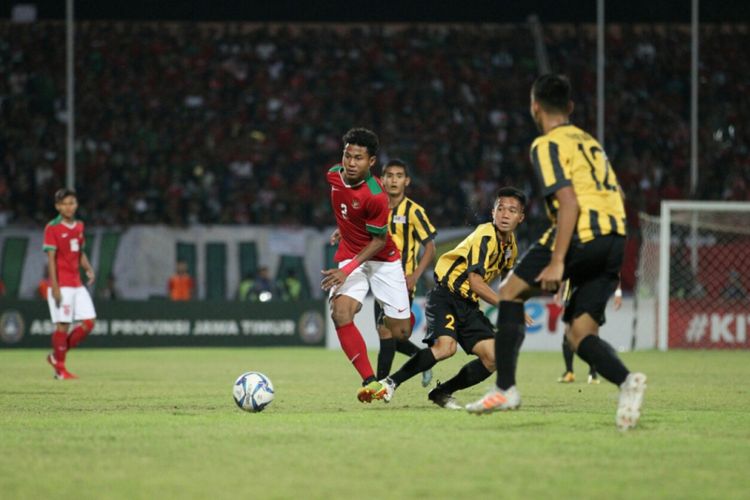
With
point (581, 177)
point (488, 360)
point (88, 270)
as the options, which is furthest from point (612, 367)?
point (88, 270)

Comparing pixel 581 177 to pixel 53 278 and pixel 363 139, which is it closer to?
pixel 363 139

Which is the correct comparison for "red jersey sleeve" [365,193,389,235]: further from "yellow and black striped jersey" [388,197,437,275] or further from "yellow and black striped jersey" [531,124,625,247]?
"yellow and black striped jersey" [388,197,437,275]

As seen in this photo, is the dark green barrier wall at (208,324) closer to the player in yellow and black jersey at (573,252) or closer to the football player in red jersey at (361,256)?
the football player in red jersey at (361,256)

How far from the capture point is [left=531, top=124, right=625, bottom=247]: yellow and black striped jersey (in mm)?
6980

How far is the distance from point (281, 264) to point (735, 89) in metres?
13.9

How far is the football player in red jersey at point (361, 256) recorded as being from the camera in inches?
364

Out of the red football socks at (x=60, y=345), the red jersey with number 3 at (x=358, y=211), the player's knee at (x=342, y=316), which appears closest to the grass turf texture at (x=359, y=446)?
the player's knee at (x=342, y=316)

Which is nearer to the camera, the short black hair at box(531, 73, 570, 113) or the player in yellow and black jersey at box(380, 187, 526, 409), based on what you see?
the short black hair at box(531, 73, 570, 113)

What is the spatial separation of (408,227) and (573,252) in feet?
16.7

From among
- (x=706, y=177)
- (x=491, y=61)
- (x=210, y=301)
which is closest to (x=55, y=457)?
(x=210, y=301)

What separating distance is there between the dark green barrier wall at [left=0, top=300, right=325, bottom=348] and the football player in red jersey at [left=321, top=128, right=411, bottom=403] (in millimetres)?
14459

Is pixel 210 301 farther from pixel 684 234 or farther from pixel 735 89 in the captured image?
pixel 735 89

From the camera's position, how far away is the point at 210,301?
24.1 m

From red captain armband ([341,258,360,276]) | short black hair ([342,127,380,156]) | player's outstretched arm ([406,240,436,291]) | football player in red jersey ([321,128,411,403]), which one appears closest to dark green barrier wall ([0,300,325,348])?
player's outstretched arm ([406,240,436,291])
